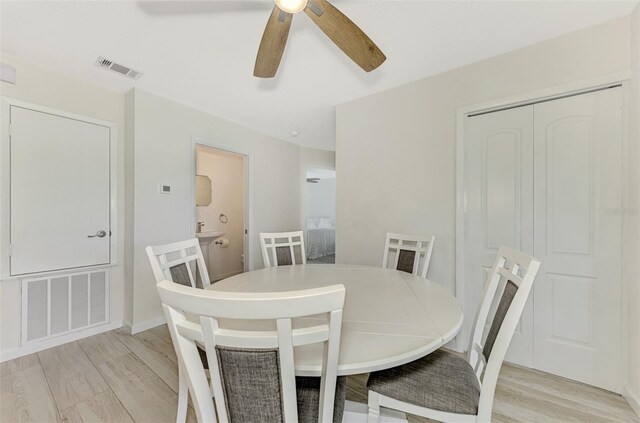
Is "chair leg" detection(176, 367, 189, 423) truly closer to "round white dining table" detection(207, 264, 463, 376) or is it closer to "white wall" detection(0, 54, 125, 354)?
"round white dining table" detection(207, 264, 463, 376)

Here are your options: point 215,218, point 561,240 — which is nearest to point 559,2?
point 561,240

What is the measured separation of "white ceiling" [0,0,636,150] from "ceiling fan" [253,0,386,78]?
1.07 feet

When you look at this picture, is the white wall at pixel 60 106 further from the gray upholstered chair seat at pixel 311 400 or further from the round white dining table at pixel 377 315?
the gray upholstered chair seat at pixel 311 400

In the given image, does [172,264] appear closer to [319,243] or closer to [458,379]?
[458,379]

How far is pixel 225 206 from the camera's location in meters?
4.88

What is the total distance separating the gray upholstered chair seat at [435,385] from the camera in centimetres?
98

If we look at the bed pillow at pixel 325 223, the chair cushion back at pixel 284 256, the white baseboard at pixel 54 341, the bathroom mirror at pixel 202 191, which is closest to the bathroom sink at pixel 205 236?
the bathroom mirror at pixel 202 191

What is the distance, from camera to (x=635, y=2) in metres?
1.57

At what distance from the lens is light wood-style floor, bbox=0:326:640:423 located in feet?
4.92

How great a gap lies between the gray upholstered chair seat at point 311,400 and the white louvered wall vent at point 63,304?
2.57 metres

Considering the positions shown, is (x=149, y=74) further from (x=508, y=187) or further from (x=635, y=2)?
(x=635, y=2)

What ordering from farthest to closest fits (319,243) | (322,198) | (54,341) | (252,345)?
(322,198), (319,243), (54,341), (252,345)

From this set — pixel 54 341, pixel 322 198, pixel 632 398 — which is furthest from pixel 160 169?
pixel 322 198

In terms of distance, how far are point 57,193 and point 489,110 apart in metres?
3.78
